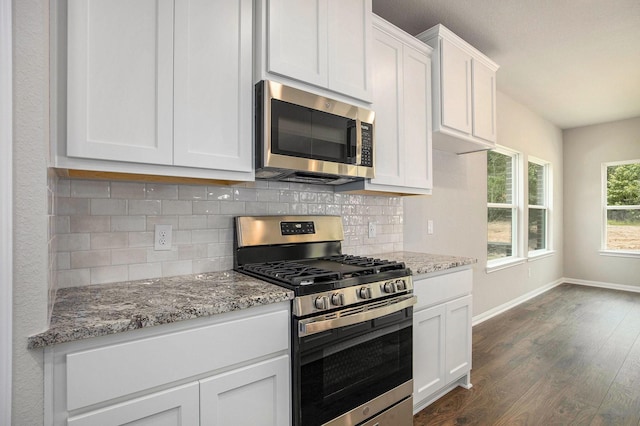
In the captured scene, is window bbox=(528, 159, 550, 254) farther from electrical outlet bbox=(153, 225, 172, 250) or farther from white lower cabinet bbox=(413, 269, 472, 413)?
electrical outlet bbox=(153, 225, 172, 250)

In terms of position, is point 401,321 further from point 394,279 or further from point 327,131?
point 327,131

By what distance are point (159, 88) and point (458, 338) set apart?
2.29 metres

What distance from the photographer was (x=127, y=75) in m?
1.29

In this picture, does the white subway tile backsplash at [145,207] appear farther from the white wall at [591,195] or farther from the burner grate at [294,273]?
the white wall at [591,195]

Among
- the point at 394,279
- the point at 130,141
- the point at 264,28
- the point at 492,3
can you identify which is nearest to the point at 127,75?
the point at 130,141

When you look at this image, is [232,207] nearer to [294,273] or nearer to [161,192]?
[161,192]

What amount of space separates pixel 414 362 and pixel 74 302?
5.65 feet

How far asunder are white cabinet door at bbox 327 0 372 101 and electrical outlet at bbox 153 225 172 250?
3.66 ft

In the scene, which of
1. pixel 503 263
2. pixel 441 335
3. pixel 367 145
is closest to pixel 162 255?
pixel 367 145

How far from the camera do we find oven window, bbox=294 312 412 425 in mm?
1412

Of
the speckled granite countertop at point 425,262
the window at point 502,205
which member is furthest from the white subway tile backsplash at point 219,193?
the window at point 502,205

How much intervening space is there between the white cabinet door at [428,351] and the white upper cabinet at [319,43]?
1.35 m

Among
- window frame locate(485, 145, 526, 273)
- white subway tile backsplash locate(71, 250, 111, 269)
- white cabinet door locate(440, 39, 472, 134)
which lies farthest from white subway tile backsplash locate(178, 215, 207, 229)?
window frame locate(485, 145, 526, 273)

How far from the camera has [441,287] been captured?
2150 millimetres
